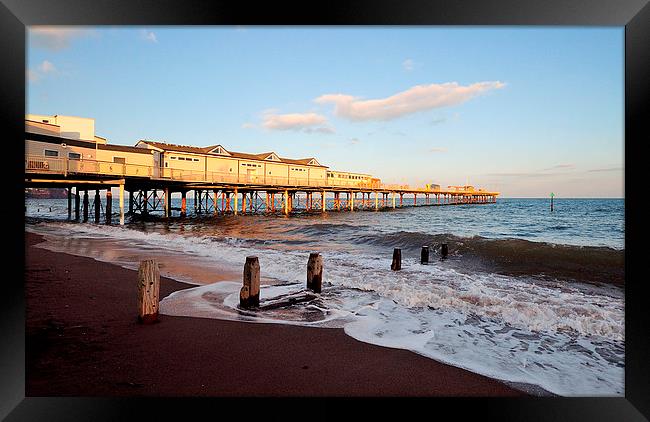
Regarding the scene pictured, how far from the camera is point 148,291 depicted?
11.0 ft

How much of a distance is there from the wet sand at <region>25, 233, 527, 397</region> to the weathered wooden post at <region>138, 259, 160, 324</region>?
10cm

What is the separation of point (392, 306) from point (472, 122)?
849 centimetres

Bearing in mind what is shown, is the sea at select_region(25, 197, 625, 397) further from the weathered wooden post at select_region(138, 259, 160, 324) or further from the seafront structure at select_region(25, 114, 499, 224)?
→ the seafront structure at select_region(25, 114, 499, 224)

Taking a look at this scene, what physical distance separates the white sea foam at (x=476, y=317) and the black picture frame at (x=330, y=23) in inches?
13.1

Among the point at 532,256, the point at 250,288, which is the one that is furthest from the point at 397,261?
the point at 532,256

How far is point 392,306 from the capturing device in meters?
4.54

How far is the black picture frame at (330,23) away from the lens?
8.41 feet

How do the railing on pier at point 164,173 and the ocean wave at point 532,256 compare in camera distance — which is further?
the railing on pier at point 164,173

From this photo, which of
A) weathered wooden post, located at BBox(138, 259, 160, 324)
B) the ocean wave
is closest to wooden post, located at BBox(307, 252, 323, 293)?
weathered wooden post, located at BBox(138, 259, 160, 324)

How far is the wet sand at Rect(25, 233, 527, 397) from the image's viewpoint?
264 cm

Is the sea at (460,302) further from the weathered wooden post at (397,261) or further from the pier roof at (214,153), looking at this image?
the pier roof at (214,153)

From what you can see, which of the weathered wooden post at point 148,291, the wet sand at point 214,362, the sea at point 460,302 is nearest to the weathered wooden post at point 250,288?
the sea at point 460,302

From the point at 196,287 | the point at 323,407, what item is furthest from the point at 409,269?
the point at 323,407

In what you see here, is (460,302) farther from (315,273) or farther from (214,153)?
(214,153)
